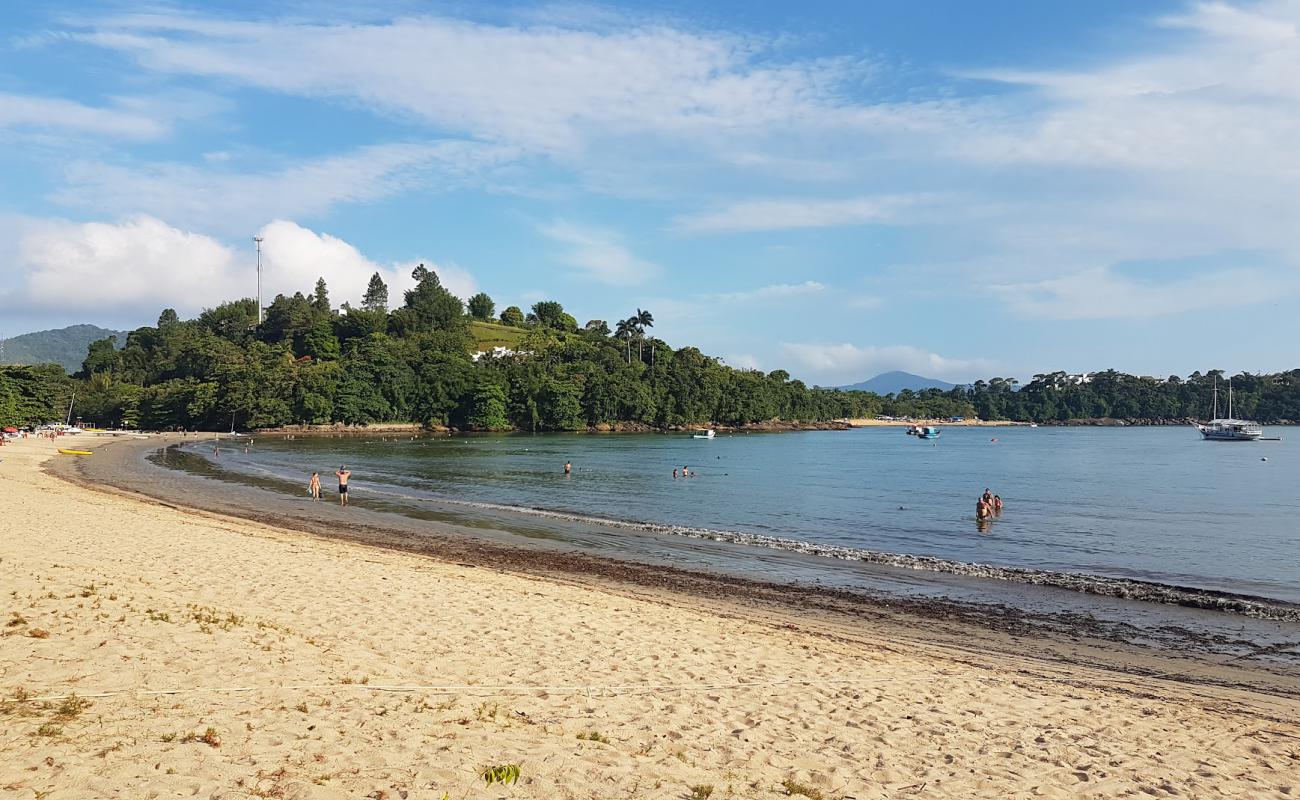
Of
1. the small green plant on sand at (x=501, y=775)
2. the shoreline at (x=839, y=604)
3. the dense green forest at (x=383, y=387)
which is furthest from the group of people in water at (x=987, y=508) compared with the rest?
the dense green forest at (x=383, y=387)

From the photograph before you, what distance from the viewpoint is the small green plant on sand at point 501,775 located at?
23.3 feet

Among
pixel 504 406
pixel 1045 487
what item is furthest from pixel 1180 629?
pixel 504 406

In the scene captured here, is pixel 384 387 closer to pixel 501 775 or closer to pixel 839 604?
pixel 839 604

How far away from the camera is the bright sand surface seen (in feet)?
23.6

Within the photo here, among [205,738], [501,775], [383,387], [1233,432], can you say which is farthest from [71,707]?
[1233,432]

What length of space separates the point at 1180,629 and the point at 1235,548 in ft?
54.5

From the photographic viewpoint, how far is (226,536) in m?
23.7

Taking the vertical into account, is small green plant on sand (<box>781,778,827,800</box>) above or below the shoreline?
above

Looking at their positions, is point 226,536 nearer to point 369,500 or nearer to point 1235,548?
point 369,500

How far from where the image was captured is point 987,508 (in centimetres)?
3834

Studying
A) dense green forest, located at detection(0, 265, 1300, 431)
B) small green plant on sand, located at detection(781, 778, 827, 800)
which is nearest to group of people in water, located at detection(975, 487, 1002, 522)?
small green plant on sand, located at detection(781, 778, 827, 800)

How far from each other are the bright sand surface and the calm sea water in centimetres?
1639

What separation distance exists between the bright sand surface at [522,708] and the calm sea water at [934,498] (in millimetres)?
16394

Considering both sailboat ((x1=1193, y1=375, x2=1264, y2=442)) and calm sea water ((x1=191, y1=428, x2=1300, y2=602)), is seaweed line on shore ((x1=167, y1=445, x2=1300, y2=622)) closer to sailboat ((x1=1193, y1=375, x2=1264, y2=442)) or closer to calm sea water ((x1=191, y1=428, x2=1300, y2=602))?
calm sea water ((x1=191, y1=428, x2=1300, y2=602))
